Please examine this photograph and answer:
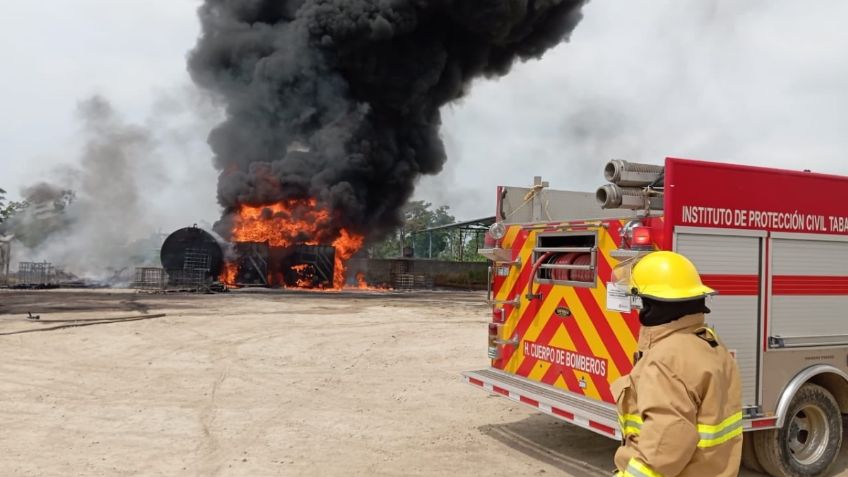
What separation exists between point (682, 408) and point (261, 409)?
518cm

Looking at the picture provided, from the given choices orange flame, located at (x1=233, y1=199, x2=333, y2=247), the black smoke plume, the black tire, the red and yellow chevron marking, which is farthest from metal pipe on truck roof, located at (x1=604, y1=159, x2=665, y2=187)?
the black smoke plume

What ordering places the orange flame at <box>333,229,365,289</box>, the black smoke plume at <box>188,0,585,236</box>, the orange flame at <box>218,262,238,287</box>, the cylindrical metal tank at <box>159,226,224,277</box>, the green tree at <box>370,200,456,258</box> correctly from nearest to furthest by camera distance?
the cylindrical metal tank at <box>159,226,224,277</box>
the orange flame at <box>218,262,238,287</box>
the orange flame at <box>333,229,365,289</box>
the black smoke plume at <box>188,0,585,236</box>
the green tree at <box>370,200,456,258</box>

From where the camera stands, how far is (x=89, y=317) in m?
13.2

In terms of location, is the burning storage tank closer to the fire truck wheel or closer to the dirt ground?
the dirt ground

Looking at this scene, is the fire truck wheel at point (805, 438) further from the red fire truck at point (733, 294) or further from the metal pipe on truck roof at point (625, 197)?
the metal pipe on truck roof at point (625, 197)

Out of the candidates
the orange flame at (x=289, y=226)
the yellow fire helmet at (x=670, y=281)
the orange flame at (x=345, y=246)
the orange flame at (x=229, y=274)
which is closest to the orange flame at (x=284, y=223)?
the orange flame at (x=289, y=226)

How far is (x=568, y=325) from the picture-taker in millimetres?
4715

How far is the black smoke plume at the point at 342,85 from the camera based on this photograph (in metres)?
31.9

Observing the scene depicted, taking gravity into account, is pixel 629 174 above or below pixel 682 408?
above

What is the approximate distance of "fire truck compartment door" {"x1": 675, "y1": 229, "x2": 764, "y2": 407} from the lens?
4012mm

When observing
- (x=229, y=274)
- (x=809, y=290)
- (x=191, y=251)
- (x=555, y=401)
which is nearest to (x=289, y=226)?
(x=229, y=274)

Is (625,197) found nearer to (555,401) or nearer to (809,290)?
(555,401)

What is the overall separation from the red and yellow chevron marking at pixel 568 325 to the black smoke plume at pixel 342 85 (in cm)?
2636

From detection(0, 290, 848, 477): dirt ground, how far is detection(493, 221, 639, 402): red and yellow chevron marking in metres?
0.69
